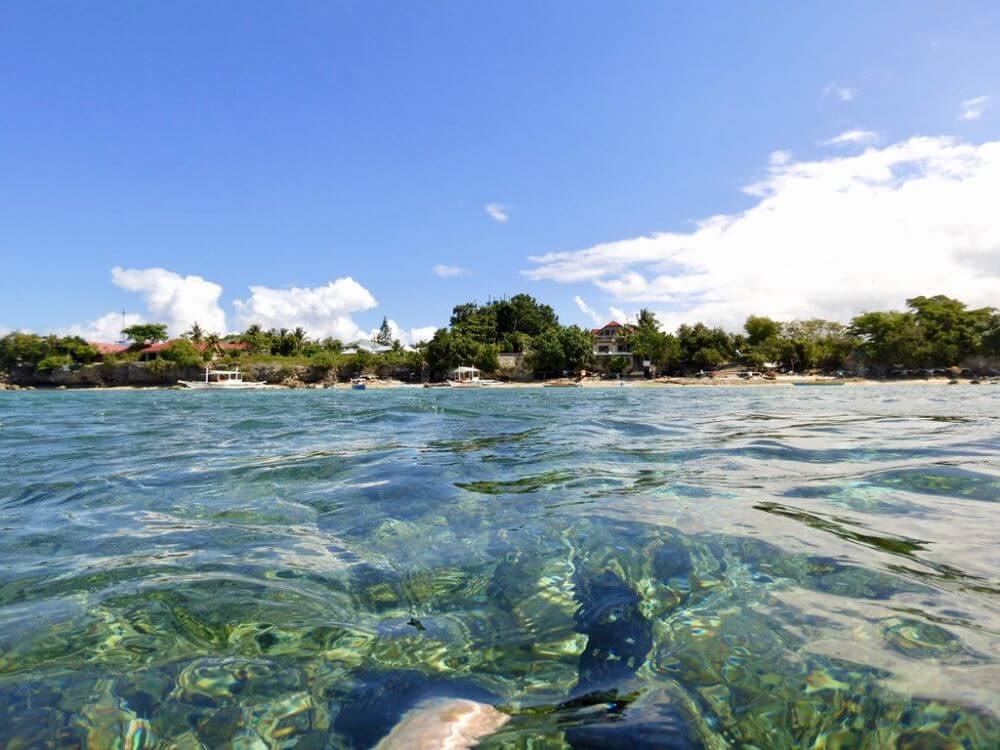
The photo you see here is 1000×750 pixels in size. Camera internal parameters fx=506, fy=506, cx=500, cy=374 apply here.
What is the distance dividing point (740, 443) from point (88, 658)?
7612 millimetres

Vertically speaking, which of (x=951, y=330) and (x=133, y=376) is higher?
(x=951, y=330)

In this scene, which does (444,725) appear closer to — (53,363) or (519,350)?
(519,350)

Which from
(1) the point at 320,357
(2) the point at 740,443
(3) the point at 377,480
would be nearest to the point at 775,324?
(1) the point at 320,357

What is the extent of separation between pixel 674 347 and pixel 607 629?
70.6m

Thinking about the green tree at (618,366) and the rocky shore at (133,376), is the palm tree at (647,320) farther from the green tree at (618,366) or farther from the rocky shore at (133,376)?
the rocky shore at (133,376)

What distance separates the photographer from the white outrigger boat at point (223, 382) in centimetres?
6178

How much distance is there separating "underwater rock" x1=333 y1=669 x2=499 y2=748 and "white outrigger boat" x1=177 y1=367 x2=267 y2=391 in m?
66.7

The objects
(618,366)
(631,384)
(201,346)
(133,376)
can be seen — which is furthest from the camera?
(201,346)

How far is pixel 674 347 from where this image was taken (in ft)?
225

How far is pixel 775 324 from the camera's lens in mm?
72375

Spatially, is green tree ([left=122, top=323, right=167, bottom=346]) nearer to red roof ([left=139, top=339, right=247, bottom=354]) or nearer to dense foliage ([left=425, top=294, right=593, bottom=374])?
red roof ([left=139, top=339, right=247, bottom=354])

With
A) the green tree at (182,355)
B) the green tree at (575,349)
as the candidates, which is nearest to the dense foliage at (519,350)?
the green tree at (575,349)

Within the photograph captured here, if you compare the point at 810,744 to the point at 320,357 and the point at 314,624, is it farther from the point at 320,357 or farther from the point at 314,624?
the point at 320,357

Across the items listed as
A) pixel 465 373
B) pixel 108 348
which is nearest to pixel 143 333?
pixel 108 348
